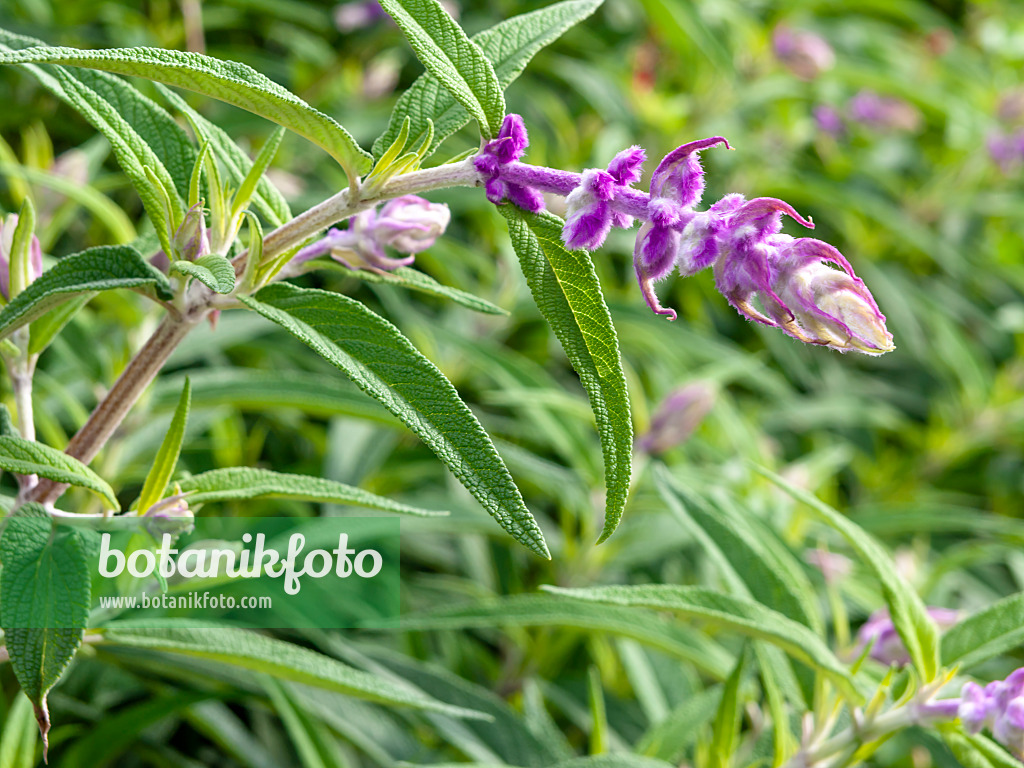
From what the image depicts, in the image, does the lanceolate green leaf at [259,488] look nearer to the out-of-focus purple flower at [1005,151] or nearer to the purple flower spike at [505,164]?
the purple flower spike at [505,164]

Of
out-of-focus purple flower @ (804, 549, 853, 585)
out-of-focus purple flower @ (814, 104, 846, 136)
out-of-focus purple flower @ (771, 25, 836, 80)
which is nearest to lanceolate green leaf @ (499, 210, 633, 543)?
out-of-focus purple flower @ (804, 549, 853, 585)

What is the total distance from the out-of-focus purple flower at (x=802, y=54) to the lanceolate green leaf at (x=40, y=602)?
185 centimetres

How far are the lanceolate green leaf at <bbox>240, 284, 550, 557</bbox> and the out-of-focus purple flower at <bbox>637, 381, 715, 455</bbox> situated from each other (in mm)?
831

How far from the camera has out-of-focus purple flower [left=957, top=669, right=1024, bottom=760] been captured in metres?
0.70

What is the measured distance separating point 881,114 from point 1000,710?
74.3 inches

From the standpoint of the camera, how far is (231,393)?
41.6 inches

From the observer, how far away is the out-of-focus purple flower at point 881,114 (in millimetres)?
2293

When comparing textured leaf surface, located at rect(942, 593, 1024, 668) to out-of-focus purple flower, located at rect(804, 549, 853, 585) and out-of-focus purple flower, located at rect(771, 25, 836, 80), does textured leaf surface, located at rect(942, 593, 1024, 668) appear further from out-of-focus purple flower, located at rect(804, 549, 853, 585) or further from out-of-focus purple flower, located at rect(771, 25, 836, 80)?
out-of-focus purple flower, located at rect(771, 25, 836, 80)

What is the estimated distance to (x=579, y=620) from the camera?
0.95 meters

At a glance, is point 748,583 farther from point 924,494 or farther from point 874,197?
point 874,197

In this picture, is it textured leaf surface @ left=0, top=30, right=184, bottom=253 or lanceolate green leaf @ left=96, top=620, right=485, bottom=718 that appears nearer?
textured leaf surface @ left=0, top=30, right=184, bottom=253

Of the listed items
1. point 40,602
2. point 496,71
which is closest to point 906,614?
point 496,71

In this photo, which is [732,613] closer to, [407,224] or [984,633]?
[984,633]

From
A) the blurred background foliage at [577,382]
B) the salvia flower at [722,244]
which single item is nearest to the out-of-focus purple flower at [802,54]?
the blurred background foliage at [577,382]
